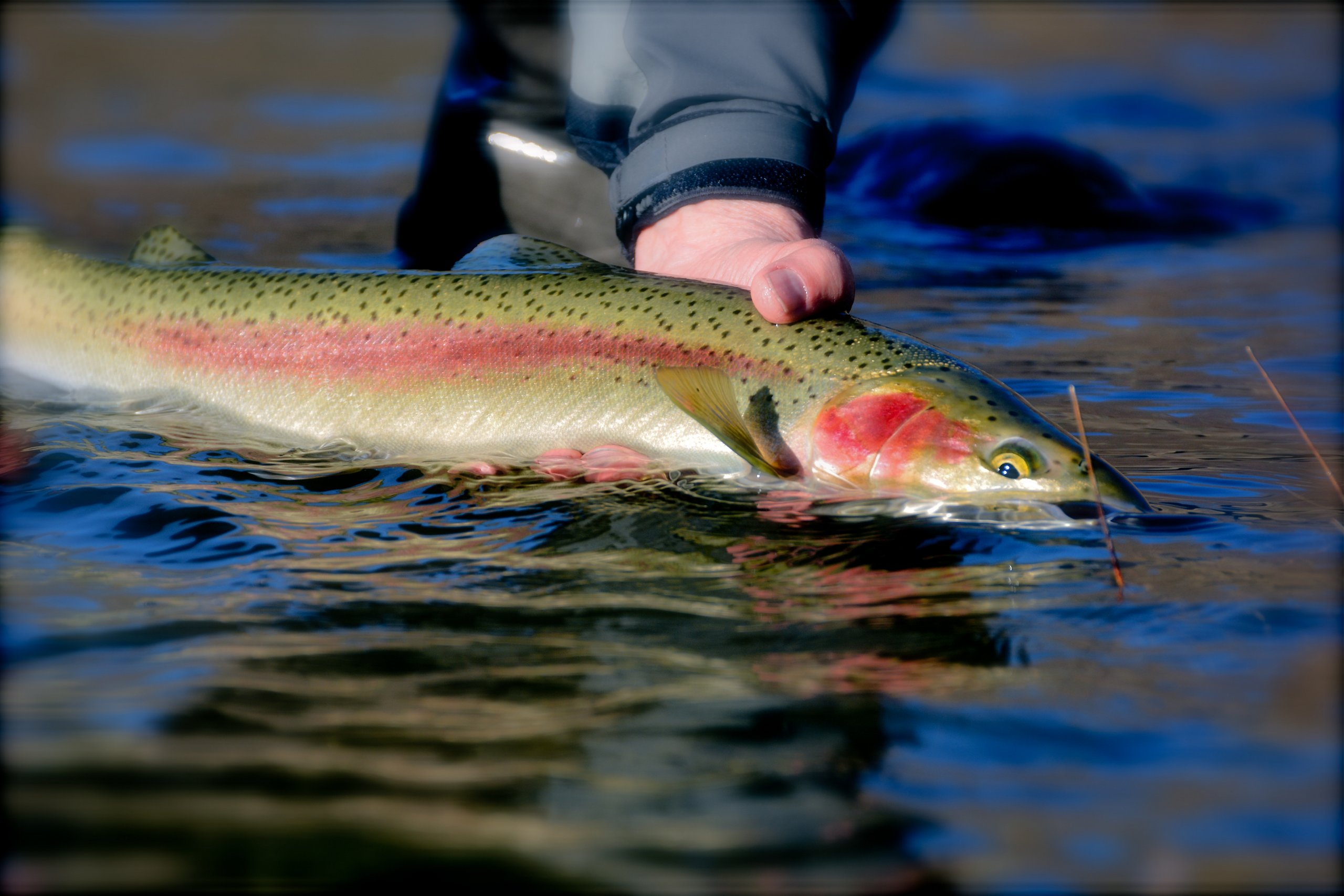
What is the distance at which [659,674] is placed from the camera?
188 cm

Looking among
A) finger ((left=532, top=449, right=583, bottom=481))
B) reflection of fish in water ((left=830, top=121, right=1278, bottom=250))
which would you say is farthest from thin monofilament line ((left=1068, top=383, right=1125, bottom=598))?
reflection of fish in water ((left=830, top=121, right=1278, bottom=250))

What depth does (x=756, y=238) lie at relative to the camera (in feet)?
11.1

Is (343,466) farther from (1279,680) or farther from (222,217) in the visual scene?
(222,217)

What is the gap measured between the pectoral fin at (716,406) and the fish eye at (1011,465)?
1.37ft

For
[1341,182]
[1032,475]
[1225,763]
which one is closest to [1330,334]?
[1032,475]

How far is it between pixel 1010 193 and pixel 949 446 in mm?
4774

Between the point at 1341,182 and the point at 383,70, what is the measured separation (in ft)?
30.4

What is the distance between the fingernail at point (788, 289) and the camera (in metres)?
2.76

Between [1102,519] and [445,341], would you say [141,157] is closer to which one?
[445,341]

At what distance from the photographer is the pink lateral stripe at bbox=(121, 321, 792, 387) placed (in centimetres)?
286

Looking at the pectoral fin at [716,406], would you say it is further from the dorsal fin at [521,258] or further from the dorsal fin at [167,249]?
the dorsal fin at [167,249]

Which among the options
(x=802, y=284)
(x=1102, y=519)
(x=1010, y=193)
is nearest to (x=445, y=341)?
(x=802, y=284)

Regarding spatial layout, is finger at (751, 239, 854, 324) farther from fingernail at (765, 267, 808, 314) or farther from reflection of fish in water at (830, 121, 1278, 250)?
reflection of fish in water at (830, 121, 1278, 250)

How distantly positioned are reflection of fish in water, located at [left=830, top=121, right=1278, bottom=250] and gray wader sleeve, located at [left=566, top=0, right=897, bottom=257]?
2399 millimetres
